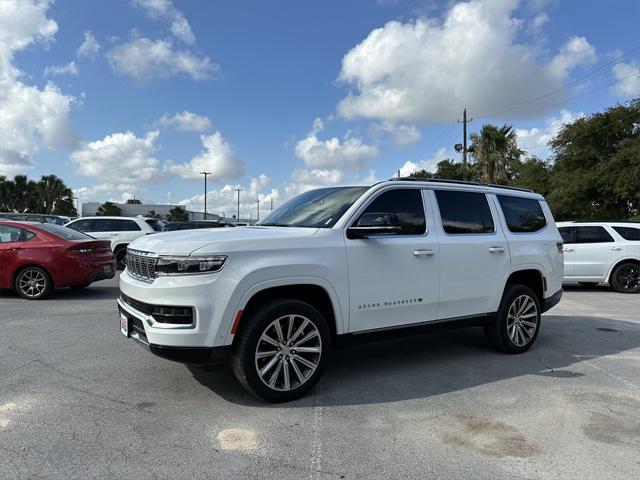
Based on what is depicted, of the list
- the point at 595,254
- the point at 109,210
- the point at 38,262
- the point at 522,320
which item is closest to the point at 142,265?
the point at 522,320

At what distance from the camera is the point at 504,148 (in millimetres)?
34594

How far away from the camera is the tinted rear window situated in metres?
11.3

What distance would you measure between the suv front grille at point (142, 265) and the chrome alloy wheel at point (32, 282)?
5.56m

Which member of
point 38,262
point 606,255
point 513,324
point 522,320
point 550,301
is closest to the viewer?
point 513,324

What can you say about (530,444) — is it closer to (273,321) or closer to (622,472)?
(622,472)

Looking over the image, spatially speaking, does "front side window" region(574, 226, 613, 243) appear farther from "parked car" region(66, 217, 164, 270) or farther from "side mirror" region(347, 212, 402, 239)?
"parked car" region(66, 217, 164, 270)

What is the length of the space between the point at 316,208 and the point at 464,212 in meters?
1.68

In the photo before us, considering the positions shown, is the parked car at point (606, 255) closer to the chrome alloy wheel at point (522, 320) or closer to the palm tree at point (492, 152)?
the chrome alloy wheel at point (522, 320)

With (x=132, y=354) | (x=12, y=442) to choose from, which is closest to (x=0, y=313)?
(x=132, y=354)

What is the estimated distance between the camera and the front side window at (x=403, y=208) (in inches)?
183

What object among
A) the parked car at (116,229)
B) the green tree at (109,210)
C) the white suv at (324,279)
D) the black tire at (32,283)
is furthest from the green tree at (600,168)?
the green tree at (109,210)

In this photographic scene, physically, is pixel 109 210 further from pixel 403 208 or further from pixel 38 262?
pixel 403 208

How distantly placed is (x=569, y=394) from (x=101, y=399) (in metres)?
4.11

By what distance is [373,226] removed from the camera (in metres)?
4.27
